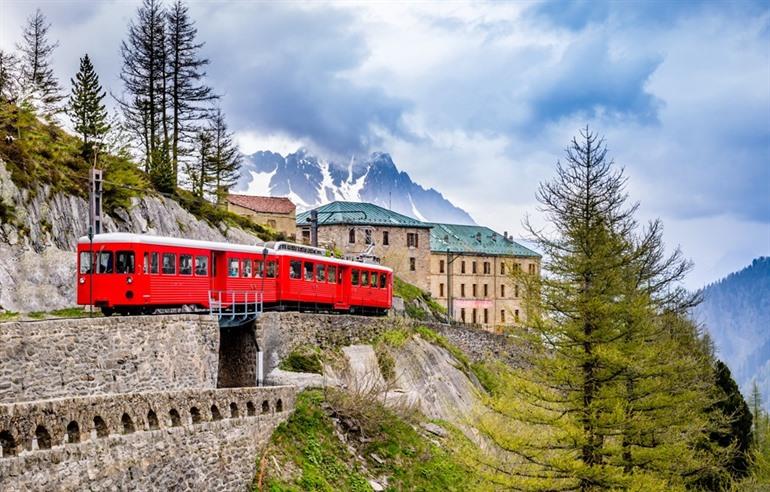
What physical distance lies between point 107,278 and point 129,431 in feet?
31.5

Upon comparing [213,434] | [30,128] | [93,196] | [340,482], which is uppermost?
[30,128]

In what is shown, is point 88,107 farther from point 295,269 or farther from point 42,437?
point 42,437

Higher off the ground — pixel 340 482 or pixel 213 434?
pixel 213 434

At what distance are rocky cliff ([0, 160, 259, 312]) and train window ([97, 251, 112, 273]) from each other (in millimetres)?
2555

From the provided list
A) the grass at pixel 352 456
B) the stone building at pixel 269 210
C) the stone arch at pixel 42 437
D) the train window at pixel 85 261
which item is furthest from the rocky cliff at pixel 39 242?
the stone building at pixel 269 210

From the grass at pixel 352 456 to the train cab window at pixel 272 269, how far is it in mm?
7023

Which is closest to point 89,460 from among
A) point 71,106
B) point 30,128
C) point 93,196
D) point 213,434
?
point 213,434

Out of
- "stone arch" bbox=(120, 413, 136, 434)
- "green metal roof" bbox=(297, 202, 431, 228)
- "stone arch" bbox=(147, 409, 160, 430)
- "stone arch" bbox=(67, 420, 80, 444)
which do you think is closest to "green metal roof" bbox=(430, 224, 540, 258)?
"green metal roof" bbox=(297, 202, 431, 228)

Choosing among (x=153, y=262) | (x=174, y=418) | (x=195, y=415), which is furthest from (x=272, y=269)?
(x=174, y=418)

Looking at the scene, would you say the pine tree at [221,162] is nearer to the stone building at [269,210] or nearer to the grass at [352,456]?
the stone building at [269,210]

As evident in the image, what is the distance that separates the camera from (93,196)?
2683cm

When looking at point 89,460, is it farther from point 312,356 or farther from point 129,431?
point 312,356

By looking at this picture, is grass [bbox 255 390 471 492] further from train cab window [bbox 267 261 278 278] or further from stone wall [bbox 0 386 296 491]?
train cab window [bbox 267 261 278 278]

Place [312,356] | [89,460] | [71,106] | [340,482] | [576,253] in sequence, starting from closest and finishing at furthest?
[89,460]
[576,253]
[340,482]
[312,356]
[71,106]
